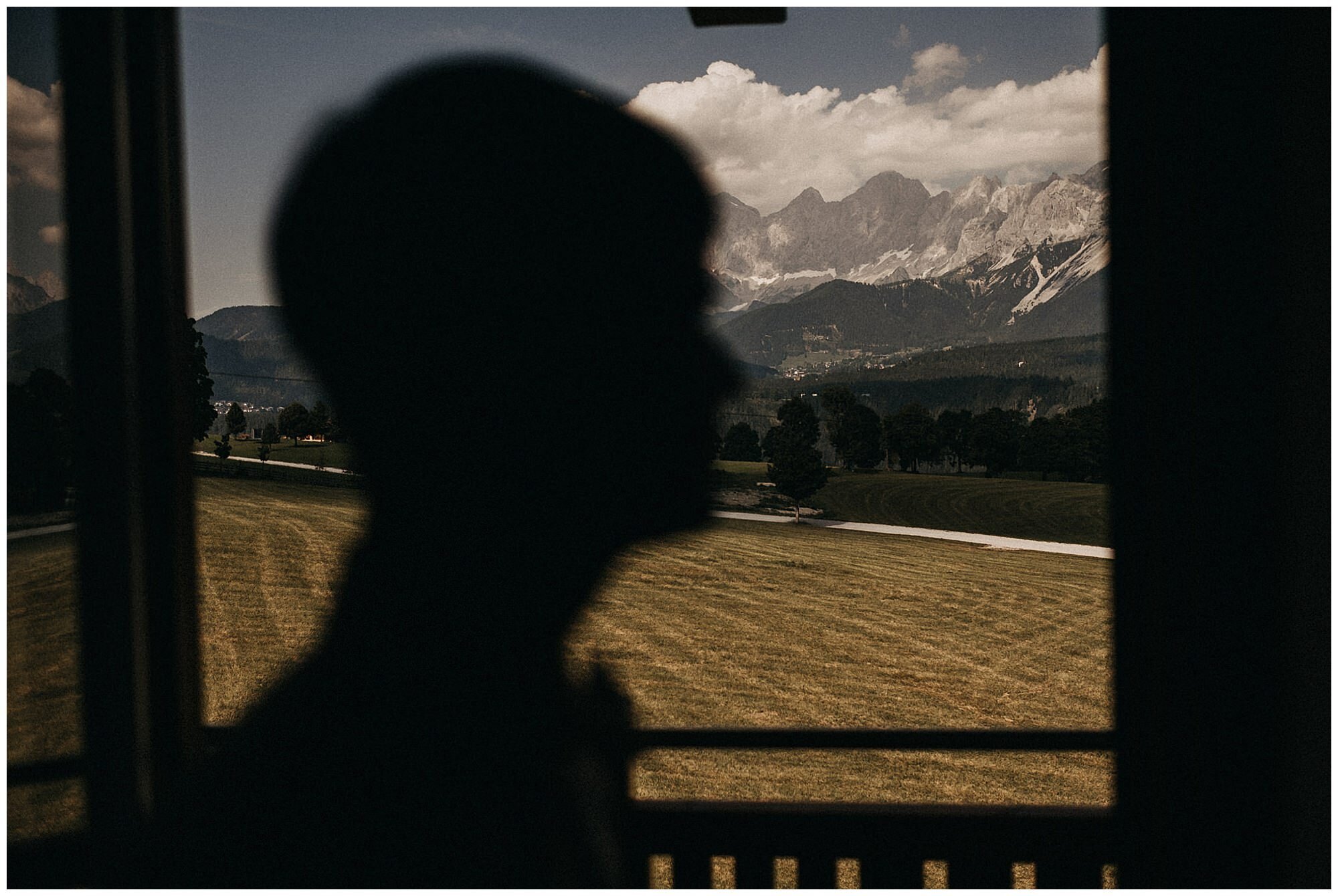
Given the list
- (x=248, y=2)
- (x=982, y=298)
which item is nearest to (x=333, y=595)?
(x=248, y=2)

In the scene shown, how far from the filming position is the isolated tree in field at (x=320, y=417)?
0.87 meters

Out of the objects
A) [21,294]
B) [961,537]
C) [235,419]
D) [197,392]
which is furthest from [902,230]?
[961,537]

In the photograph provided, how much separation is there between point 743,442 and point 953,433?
44.2 inches

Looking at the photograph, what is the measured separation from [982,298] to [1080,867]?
8.52 m

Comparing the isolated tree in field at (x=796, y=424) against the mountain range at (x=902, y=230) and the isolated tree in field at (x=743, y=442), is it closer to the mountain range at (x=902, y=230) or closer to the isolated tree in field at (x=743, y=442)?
the mountain range at (x=902, y=230)

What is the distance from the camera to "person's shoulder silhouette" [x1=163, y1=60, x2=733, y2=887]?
0.66m

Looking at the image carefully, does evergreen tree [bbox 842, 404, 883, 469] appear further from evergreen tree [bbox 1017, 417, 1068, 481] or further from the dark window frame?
the dark window frame

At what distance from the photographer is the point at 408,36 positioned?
1.02m

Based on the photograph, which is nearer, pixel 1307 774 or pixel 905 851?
pixel 1307 774

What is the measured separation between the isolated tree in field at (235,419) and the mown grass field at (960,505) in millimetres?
3401

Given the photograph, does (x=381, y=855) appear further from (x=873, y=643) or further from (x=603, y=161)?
(x=873, y=643)

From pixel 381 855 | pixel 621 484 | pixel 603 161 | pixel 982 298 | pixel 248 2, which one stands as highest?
pixel 982 298

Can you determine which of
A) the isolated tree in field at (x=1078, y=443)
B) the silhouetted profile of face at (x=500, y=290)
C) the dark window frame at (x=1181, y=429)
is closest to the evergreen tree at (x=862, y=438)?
the isolated tree in field at (x=1078, y=443)

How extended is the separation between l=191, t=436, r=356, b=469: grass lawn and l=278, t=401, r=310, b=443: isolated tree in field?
0.17ft
